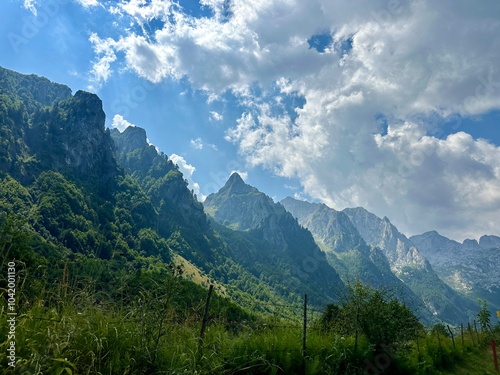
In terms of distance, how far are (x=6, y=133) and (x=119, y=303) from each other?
9617 inches

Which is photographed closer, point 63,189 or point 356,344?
point 356,344

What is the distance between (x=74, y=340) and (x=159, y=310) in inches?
50.1

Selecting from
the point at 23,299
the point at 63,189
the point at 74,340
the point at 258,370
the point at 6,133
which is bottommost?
the point at 258,370

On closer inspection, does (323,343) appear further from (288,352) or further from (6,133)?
(6,133)

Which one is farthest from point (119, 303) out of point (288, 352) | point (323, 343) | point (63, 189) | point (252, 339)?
point (63, 189)

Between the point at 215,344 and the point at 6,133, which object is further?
the point at 6,133

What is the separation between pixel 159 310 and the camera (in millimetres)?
4840

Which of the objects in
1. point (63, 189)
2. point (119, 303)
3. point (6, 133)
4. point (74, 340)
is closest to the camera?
point (74, 340)

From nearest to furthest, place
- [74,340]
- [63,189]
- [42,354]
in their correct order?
1. [42,354]
2. [74,340]
3. [63,189]

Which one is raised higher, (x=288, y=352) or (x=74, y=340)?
(x=74, y=340)

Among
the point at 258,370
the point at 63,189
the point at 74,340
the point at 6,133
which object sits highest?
the point at 6,133

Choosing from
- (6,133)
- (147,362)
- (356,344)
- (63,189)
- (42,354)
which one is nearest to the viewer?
(42,354)

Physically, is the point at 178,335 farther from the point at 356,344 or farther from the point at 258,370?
the point at 356,344

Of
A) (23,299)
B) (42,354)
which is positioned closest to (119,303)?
(23,299)
